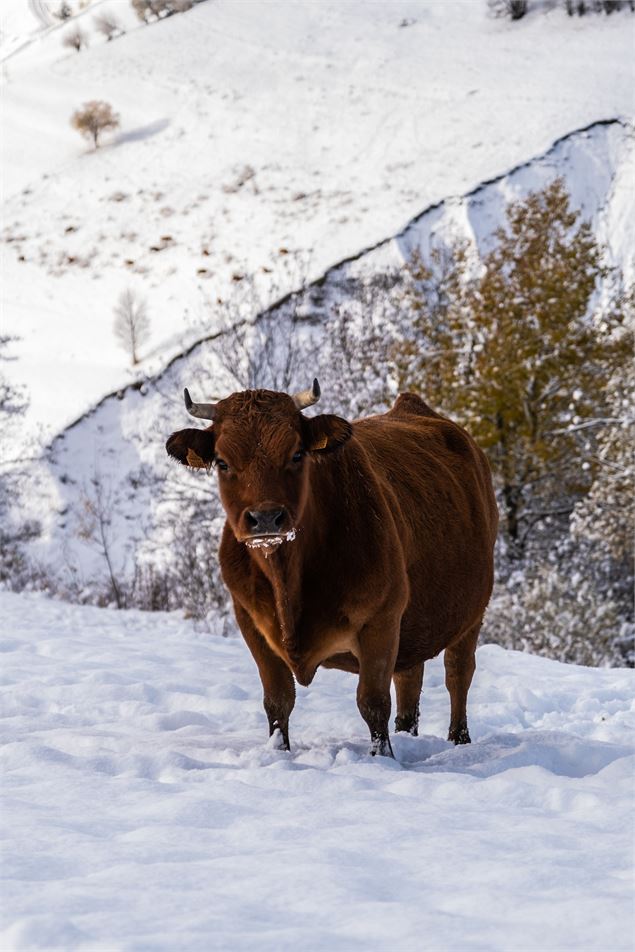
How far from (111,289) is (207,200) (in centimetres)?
564

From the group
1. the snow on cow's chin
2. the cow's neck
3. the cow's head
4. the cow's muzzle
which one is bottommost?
the cow's neck

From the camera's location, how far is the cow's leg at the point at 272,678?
199 inches

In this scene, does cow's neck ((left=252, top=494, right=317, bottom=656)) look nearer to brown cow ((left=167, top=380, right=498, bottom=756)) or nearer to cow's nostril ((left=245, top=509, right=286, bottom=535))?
brown cow ((left=167, top=380, right=498, bottom=756))

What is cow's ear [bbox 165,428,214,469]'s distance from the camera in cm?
479

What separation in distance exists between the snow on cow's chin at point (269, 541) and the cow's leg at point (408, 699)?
6.53 ft

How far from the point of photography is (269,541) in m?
4.33

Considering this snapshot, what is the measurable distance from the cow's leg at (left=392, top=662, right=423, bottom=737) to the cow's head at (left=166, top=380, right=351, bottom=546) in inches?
73.0

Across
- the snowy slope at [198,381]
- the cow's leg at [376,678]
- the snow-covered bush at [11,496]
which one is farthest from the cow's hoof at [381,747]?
the snow-covered bush at [11,496]

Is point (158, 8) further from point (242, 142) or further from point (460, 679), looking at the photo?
point (460, 679)

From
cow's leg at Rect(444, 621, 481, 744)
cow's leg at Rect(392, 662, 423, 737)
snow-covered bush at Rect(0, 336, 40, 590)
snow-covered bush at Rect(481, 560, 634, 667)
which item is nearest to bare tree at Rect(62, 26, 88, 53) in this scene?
snow-covered bush at Rect(0, 336, 40, 590)

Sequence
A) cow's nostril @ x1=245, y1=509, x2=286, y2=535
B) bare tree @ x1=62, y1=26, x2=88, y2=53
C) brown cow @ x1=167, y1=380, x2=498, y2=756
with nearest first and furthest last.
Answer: cow's nostril @ x1=245, y1=509, x2=286, y2=535 < brown cow @ x1=167, y1=380, x2=498, y2=756 < bare tree @ x1=62, y1=26, x2=88, y2=53

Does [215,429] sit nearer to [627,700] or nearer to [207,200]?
[627,700]

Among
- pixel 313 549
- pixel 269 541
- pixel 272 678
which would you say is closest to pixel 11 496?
pixel 272 678

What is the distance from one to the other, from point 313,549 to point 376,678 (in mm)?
696
